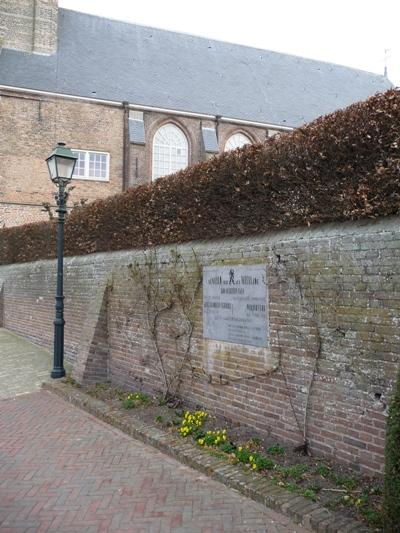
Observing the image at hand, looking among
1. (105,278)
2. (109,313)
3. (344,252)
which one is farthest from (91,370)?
(344,252)

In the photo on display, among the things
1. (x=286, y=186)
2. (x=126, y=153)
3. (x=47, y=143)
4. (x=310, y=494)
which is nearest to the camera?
(x=310, y=494)

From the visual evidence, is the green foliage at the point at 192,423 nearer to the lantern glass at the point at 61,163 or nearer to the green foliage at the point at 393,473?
the green foliage at the point at 393,473

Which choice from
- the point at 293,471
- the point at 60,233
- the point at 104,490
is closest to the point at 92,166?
the point at 60,233

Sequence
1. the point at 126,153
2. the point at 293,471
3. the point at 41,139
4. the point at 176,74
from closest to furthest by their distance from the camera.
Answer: the point at 293,471, the point at 41,139, the point at 126,153, the point at 176,74

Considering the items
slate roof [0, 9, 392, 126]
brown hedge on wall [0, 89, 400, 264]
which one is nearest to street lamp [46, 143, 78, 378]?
brown hedge on wall [0, 89, 400, 264]

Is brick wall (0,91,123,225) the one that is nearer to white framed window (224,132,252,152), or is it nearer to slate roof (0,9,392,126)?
slate roof (0,9,392,126)

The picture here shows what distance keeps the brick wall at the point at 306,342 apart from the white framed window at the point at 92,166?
56.9 feet

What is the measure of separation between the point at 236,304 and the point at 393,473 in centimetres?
306

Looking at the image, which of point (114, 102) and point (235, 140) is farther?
point (235, 140)

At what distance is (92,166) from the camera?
24.2 meters

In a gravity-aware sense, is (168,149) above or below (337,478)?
above

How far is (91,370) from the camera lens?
8.44 m

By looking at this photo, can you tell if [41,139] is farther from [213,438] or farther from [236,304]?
[213,438]

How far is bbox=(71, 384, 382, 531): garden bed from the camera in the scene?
3.73 metres
